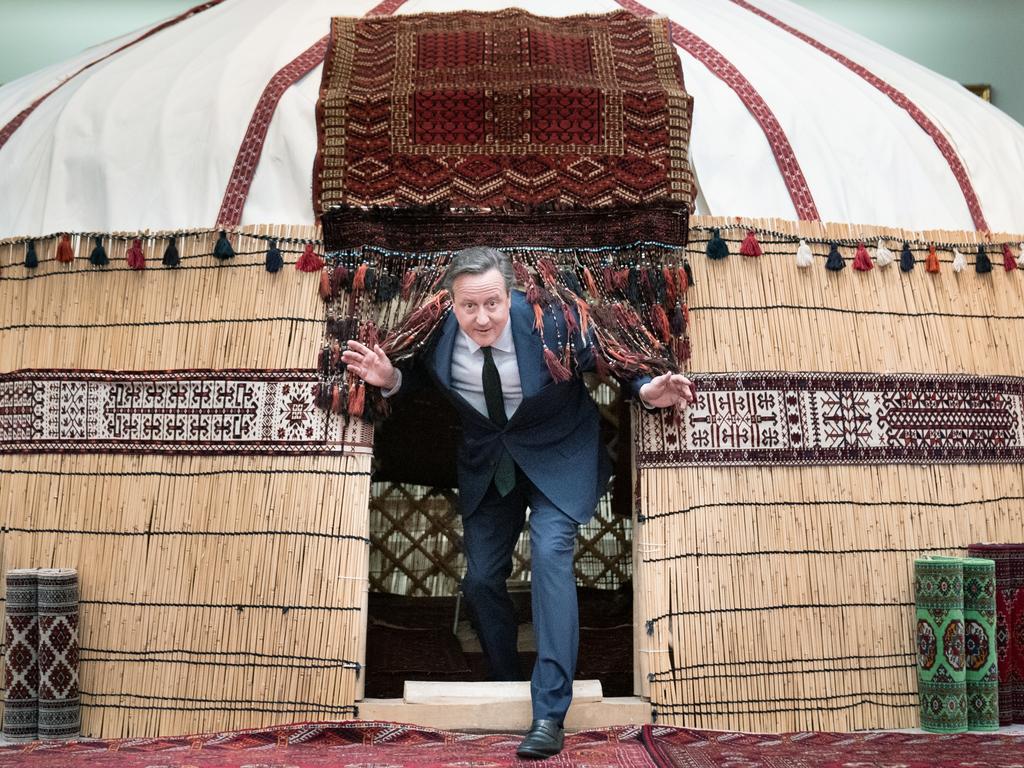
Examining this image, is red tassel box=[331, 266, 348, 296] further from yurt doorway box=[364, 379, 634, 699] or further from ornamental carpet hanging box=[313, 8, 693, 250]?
yurt doorway box=[364, 379, 634, 699]

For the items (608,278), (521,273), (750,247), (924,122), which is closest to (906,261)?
(750,247)

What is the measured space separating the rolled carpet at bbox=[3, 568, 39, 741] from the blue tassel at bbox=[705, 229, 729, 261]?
1.93 metres

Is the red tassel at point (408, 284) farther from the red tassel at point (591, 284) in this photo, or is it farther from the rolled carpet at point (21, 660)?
the rolled carpet at point (21, 660)

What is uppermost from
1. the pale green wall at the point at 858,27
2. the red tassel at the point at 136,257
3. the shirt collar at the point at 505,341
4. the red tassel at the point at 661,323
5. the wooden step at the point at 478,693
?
the pale green wall at the point at 858,27

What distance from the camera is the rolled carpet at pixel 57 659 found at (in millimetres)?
2971

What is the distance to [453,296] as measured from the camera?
9.43ft

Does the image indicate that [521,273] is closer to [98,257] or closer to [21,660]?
[98,257]

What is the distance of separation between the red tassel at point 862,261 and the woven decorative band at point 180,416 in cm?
140

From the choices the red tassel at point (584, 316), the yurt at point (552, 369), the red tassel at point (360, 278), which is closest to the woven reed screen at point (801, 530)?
the yurt at point (552, 369)

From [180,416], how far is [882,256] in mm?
1943

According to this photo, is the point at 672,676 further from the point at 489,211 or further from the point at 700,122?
A: the point at 700,122

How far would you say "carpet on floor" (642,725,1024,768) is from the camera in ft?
8.50

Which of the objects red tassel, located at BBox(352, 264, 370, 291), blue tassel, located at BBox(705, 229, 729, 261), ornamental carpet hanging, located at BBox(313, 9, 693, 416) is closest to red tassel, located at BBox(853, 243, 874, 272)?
blue tassel, located at BBox(705, 229, 729, 261)

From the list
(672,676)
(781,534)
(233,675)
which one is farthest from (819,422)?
(233,675)
